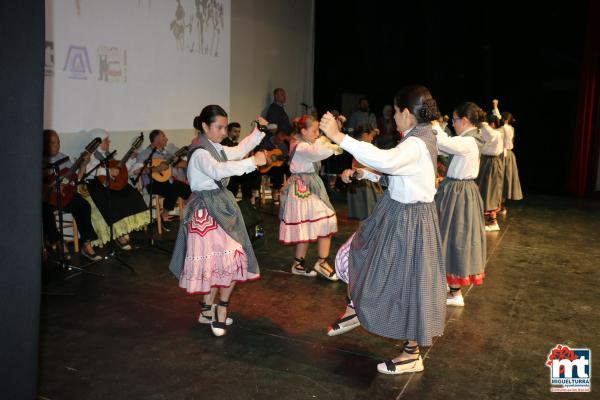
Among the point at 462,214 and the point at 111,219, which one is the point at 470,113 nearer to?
the point at 462,214

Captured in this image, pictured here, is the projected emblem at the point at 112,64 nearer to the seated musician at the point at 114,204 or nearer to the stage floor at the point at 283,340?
the seated musician at the point at 114,204

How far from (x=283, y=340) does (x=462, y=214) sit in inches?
60.1

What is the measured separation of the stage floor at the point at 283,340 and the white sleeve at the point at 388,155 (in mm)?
1147

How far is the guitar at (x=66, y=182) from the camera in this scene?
4531mm

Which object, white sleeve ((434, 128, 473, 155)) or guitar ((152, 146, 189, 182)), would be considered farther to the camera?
guitar ((152, 146, 189, 182))

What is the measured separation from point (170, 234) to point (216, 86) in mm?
2455

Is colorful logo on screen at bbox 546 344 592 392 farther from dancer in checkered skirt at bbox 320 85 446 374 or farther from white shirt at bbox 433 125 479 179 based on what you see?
white shirt at bbox 433 125 479 179

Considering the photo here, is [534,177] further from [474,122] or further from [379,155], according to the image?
[379,155]

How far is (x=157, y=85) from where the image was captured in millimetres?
6398

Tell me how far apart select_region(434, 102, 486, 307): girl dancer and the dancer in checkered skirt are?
985mm

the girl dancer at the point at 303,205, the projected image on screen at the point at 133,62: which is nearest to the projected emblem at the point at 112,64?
the projected image on screen at the point at 133,62

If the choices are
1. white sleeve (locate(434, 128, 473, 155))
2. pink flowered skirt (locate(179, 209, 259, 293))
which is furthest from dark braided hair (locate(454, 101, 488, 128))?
pink flowered skirt (locate(179, 209, 259, 293))

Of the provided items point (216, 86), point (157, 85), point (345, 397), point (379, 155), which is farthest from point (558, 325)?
point (216, 86)

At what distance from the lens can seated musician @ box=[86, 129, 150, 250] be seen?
512cm
